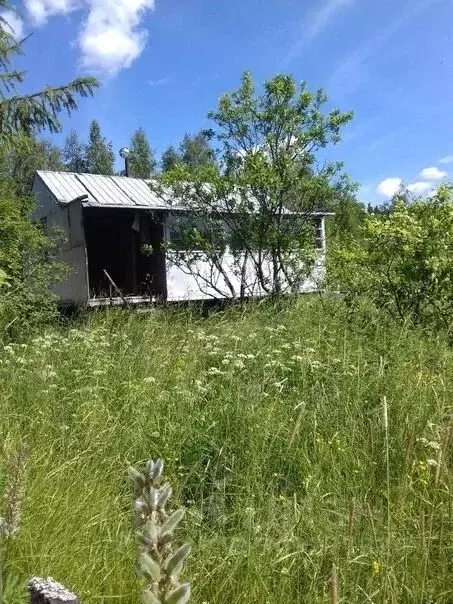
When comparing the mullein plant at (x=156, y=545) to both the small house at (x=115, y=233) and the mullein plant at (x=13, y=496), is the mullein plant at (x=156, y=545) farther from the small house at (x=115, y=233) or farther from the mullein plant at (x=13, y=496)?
the small house at (x=115, y=233)

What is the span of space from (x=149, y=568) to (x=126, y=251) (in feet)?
57.3

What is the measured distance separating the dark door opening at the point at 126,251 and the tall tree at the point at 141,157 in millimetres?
29637

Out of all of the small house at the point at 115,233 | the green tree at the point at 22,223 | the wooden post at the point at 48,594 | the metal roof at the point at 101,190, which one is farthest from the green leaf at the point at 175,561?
the metal roof at the point at 101,190

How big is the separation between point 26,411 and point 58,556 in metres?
2.01

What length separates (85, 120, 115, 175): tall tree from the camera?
52219mm

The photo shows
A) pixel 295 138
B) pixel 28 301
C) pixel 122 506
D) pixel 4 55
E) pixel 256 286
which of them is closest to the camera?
pixel 122 506

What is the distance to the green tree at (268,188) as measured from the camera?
471 inches

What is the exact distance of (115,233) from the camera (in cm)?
1825

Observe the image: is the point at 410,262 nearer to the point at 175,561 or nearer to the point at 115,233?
the point at 175,561

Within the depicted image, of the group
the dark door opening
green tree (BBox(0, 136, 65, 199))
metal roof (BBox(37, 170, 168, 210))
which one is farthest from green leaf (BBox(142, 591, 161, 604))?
green tree (BBox(0, 136, 65, 199))

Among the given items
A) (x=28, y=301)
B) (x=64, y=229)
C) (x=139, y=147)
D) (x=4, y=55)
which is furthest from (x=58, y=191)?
(x=139, y=147)

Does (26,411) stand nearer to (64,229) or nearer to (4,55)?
(4,55)

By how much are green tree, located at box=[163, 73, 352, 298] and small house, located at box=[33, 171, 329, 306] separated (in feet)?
5.05

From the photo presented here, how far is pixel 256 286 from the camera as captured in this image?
13320mm
